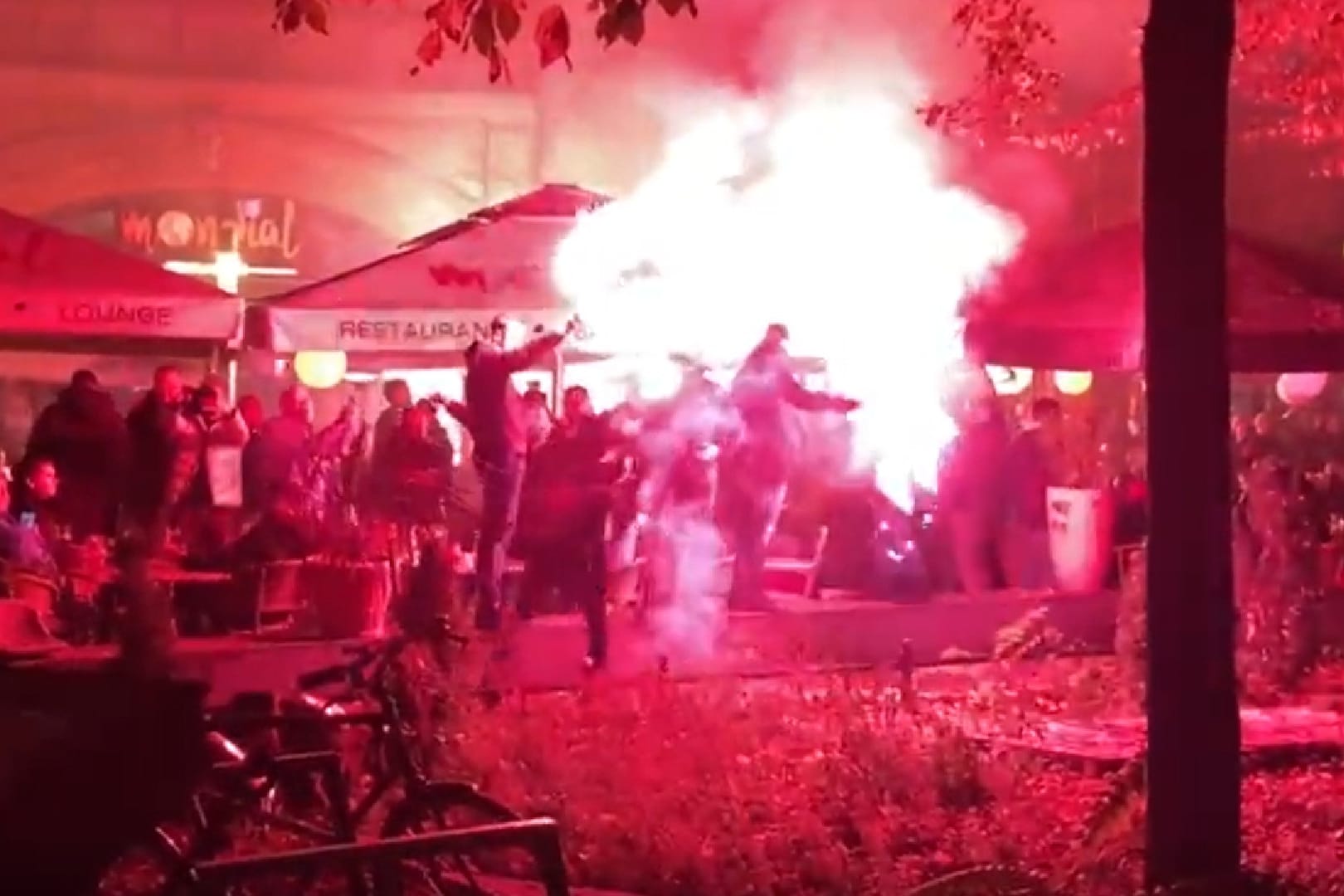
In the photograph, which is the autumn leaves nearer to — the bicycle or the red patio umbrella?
the bicycle

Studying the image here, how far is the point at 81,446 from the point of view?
41.3 feet

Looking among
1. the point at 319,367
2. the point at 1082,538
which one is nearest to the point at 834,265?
the point at 1082,538

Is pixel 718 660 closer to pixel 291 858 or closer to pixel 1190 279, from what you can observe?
pixel 1190 279

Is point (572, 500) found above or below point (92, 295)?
below

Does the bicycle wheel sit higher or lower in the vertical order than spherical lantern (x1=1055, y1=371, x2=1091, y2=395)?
lower

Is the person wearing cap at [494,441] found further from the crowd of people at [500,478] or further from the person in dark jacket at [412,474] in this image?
the person in dark jacket at [412,474]

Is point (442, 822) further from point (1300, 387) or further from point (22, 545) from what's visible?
point (1300, 387)

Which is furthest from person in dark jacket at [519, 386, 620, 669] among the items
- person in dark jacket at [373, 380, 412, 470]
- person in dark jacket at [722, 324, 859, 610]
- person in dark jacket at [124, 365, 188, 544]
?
person in dark jacket at [124, 365, 188, 544]

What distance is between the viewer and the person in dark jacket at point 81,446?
1257cm

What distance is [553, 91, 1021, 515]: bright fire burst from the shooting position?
1620 cm

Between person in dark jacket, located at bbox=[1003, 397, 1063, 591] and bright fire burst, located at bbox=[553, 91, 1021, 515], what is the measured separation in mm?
674

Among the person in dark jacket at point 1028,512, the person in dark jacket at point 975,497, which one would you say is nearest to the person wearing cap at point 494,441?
the person in dark jacket at point 975,497

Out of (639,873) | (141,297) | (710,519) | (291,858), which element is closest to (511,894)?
(639,873)

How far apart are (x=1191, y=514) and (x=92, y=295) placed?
770 cm
